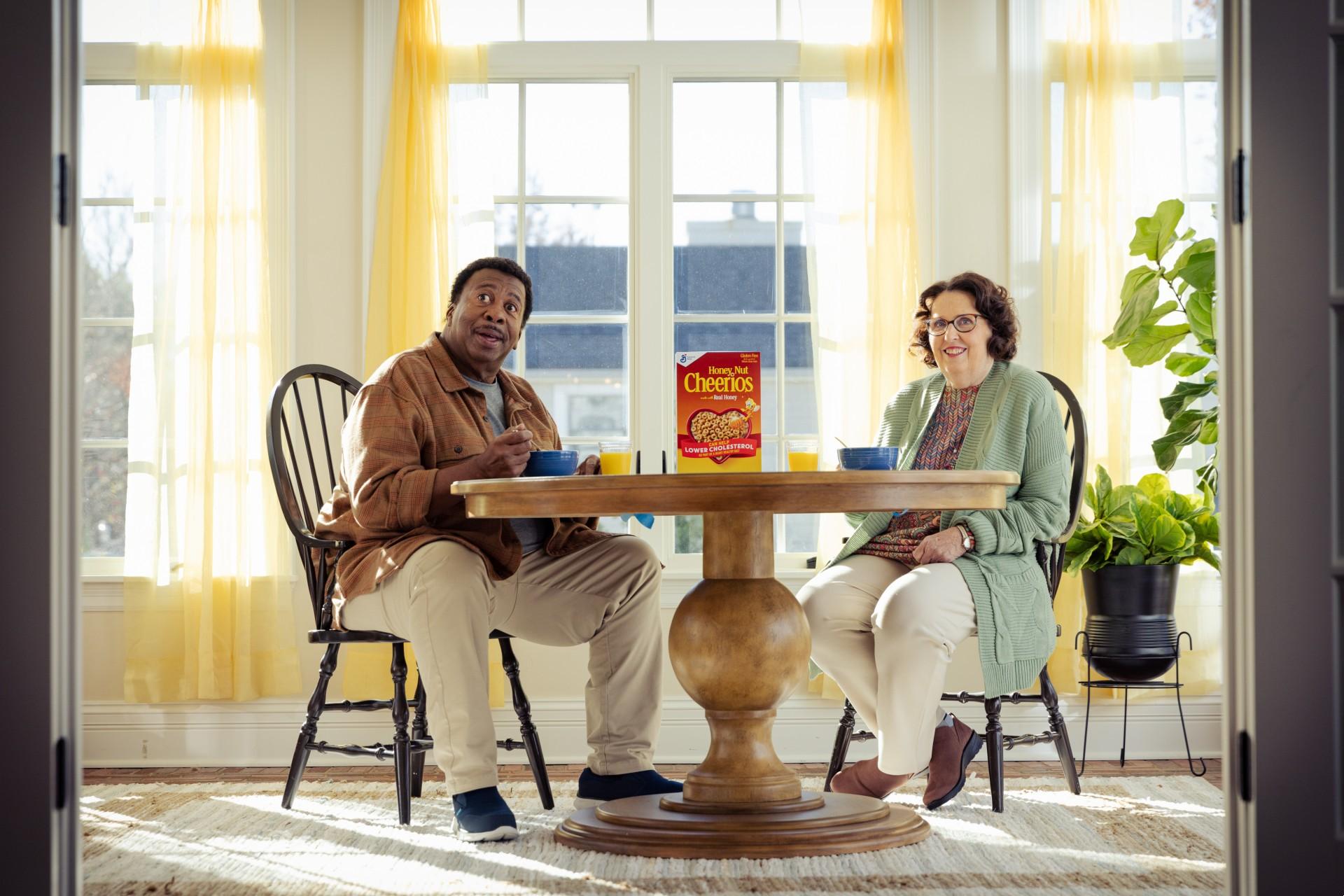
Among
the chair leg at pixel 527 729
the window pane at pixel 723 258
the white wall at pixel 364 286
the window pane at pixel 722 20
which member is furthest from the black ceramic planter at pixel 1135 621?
the window pane at pixel 722 20

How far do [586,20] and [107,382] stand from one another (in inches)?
71.4

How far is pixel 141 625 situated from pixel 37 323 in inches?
92.0

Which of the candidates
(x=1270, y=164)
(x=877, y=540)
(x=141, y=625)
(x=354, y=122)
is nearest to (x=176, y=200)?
(x=354, y=122)

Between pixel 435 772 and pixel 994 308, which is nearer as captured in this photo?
pixel 994 308

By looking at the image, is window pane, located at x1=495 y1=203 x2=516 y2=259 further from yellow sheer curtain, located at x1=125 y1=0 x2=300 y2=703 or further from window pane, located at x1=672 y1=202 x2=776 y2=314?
yellow sheer curtain, located at x1=125 y1=0 x2=300 y2=703

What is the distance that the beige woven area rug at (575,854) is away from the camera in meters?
2.16

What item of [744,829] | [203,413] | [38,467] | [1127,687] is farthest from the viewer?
[203,413]

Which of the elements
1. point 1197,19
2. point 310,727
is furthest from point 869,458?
point 1197,19

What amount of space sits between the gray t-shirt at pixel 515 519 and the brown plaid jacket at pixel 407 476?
1.8 inches

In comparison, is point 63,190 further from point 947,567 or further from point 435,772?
point 435,772

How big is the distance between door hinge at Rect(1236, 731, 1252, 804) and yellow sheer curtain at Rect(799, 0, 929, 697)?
6.86 feet

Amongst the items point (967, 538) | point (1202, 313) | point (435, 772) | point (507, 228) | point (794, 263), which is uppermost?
point (507, 228)

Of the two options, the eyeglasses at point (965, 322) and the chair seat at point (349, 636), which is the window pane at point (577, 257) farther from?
the chair seat at point (349, 636)

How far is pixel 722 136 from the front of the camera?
156 inches
